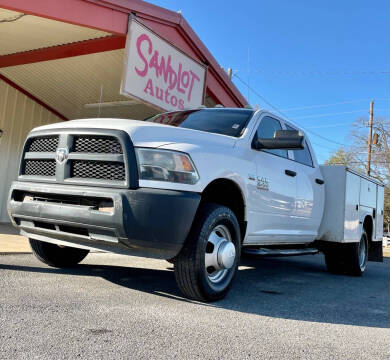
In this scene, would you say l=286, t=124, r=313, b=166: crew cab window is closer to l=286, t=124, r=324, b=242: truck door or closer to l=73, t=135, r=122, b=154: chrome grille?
l=286, t=124, r=324, b=242: truck door

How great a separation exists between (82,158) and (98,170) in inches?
6.6

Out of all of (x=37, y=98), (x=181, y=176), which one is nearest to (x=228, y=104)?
(x=37, y=98)

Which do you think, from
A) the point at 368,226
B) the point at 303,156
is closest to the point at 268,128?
the point at 303,156

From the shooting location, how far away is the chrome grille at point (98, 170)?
3441 millimetres

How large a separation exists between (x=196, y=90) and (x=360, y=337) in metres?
7.68

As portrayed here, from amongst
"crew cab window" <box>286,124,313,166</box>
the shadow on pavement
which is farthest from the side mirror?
the shadow on pavement

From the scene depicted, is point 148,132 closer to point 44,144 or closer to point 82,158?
point 82,158

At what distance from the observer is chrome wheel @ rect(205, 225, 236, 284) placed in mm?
3827

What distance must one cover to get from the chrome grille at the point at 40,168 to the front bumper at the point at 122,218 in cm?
18

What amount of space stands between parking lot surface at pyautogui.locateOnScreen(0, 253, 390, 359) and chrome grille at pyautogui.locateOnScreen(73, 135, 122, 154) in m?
1.20

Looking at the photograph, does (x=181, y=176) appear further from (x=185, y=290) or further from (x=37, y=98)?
(x=37, y=98)

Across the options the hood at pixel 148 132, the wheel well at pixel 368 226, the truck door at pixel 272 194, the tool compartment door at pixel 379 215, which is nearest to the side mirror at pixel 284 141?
the truck door at pixel 272 194

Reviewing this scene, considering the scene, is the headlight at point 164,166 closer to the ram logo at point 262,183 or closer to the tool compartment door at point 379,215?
the ram logo at point 262,183

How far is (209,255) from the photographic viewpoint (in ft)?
12.5
